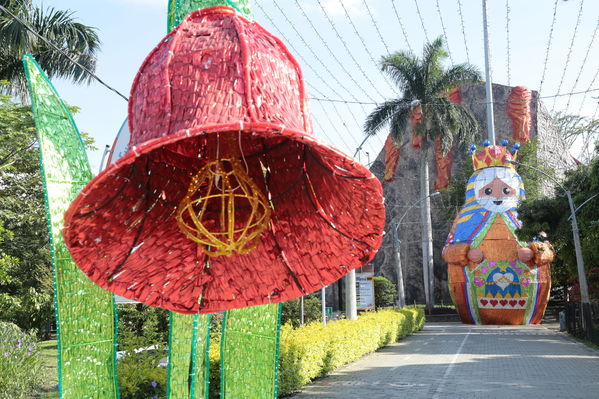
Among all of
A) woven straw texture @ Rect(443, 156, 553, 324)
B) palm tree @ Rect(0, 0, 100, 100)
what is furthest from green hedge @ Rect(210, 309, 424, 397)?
palm tree @ Rect(0, 0, 100, 100)

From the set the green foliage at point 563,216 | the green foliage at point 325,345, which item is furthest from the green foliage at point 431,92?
the green foliage at point 325,345

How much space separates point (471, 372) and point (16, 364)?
8.37 meters

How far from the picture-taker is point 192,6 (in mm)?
3000

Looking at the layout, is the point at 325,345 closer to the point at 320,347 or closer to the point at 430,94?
the point at 320,347

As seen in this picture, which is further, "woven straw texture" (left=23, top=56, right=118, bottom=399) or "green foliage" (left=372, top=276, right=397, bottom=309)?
"green foliage" (left=372, top=276, right=397, bottom=309)

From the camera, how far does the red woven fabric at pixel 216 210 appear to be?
2.25 metres

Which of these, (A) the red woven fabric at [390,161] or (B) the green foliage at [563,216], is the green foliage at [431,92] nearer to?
(B) the green foliage at [563,216]

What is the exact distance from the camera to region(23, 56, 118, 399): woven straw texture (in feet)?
9.92

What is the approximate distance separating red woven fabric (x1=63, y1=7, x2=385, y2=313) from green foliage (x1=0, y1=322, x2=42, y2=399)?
5.32m

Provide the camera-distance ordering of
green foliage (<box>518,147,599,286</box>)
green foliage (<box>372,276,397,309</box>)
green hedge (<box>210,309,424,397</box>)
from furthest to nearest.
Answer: green foliage (<box>372,276,397,309</box>)
green foliage (<box>518,147,599,286</box>)
green hedge (<box>210,309,424,397</box>)

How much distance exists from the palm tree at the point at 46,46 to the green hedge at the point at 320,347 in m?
10.5

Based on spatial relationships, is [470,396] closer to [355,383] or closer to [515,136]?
[355,383]

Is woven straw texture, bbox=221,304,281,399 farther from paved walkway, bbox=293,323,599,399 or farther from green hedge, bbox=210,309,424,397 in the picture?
paved walkway, bbox=293,323,599,399

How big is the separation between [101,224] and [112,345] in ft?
3.10
